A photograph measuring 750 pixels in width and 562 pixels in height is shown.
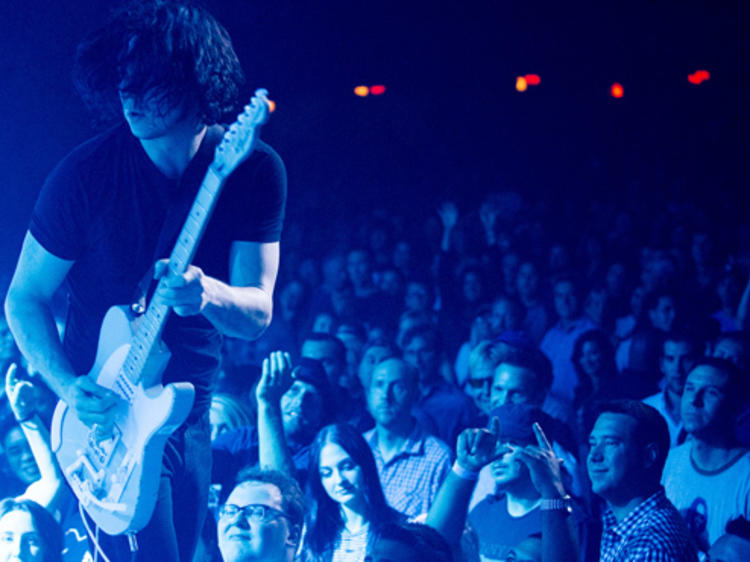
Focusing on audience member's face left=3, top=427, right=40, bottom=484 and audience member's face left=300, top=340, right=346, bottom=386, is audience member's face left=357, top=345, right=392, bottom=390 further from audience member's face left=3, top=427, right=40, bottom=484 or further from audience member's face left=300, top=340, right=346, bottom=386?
audience member's face left=3, top=427, right=40, bottom=484

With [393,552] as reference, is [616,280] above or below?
Result: above

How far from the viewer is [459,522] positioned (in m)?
2.87

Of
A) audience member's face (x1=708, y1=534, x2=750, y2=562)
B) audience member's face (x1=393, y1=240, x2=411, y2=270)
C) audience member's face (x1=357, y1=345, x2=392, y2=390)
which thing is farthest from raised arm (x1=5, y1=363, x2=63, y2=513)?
audience member's face (x1=393, y1=240, x2=411, y2=270)

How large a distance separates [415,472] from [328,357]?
906 mm

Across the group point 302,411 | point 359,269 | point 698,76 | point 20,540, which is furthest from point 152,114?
point 698,76

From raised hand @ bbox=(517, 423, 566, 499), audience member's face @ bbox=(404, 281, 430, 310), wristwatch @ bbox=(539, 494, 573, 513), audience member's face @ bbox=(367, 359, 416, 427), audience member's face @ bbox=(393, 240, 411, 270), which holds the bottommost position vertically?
wristwatch @ bbox=(539, 494, 573, 513)

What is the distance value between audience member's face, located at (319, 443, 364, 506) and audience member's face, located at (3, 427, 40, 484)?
3.94ft

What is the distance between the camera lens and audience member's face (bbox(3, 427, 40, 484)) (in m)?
3.67

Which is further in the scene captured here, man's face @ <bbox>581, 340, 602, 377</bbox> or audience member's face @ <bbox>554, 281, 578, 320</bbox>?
audience member's face @ <bbox>554, 281, 578, 320</bbox>

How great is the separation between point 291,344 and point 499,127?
5126 mm

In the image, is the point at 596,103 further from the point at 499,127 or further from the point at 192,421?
the point at 192,421

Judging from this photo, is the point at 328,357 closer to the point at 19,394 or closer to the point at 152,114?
the point at 19,394

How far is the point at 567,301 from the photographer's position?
16.4ft

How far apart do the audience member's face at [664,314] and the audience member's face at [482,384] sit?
1.14 metres
